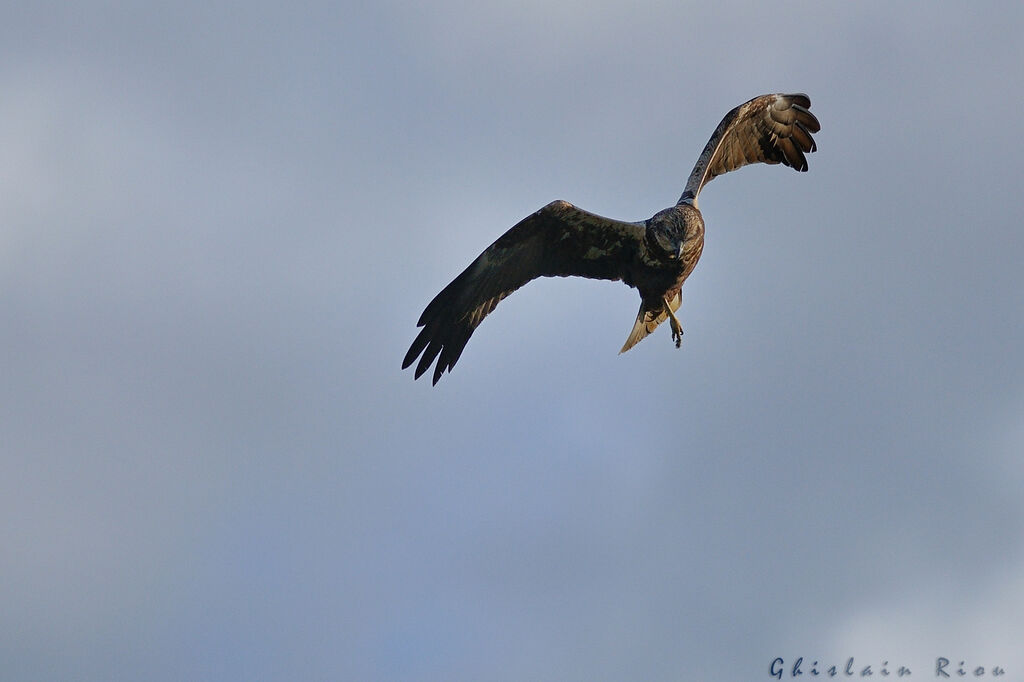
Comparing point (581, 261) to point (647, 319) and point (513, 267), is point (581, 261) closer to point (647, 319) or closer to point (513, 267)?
point (513, 267)

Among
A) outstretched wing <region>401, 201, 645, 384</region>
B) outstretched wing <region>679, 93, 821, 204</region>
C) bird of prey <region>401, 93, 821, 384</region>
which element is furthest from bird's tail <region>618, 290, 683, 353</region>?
outstretched wing <region>679, 93, 821, 204</region>

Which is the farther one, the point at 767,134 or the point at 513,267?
the point at 767,134

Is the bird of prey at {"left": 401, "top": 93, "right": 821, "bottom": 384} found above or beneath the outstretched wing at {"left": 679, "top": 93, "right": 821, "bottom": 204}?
beneath

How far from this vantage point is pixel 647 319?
1675 centimetres

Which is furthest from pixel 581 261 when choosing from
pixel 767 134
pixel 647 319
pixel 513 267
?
pixel 767 134

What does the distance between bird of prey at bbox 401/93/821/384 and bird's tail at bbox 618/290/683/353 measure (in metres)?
0.01

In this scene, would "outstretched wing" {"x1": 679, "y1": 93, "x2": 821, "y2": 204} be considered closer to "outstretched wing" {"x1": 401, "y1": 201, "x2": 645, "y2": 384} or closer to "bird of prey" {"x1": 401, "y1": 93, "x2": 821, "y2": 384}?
"bird of prey" {"x1": 401, "y1": 93, "x2": 821, "y2": 384}

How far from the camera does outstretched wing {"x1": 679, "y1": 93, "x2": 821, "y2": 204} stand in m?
17.2

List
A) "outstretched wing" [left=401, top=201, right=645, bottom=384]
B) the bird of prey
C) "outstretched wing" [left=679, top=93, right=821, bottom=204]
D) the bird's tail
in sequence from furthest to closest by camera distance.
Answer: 1. "outstretched wing" [left=679, top=93, right=821, bottom=204]
2. the bird's tail
3. "outstretched wing" [left=401, top=201, right=645, bottom=384]
4. the bird of prey

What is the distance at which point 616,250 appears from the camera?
16.4 meters

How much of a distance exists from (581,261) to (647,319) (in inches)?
40.1

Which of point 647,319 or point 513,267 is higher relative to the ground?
point 647,319

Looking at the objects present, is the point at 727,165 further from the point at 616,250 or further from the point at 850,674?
the point at 850,674

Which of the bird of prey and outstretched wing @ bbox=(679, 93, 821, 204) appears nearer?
the bird of prey
